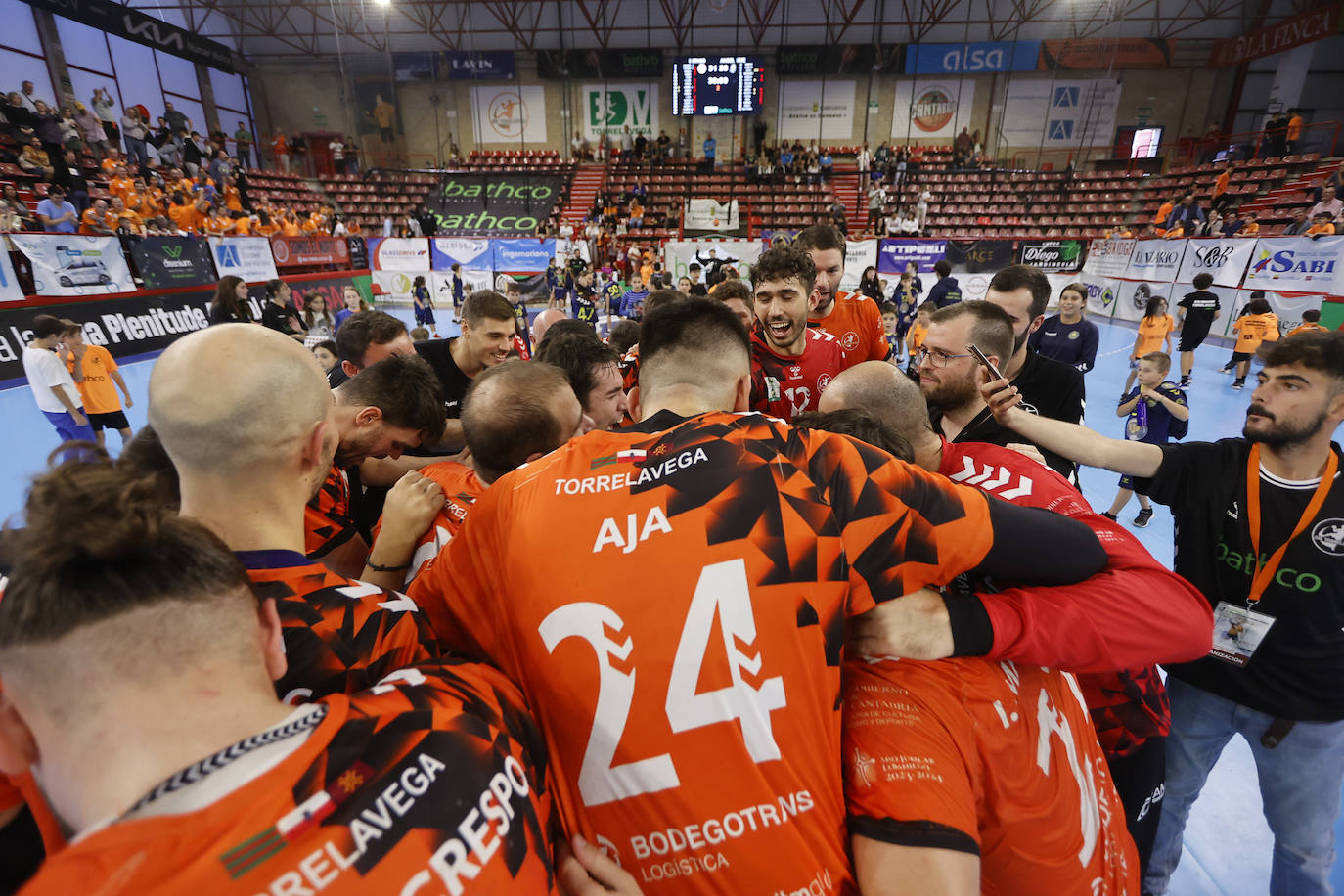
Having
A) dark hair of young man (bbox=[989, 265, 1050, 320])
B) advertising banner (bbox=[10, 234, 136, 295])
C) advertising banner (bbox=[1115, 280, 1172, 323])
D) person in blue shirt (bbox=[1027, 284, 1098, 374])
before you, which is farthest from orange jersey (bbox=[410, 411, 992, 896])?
advertising banner (bbox=[1115, 280, 1172, 323])

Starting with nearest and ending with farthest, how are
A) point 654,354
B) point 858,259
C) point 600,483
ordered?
point 600,483
point 654,354
point 858,259

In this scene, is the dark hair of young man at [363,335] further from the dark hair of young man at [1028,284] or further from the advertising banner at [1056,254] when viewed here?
the advertising banner at [1056,254]

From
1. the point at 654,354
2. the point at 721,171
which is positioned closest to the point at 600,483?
the point at 654,354

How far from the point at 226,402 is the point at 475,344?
8.42 ft

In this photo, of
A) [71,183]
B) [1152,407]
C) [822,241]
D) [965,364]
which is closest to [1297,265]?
[1152,407]

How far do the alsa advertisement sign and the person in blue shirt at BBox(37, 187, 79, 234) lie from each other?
24269 millimetres

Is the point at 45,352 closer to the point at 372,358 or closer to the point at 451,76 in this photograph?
the point at 372,358

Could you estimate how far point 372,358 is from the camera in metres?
3.74

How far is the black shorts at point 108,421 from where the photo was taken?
261 inches

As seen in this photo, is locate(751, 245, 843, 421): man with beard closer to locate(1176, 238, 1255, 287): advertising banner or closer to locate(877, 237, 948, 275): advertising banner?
locate(1176, 238, 1255, 287): advertising banner

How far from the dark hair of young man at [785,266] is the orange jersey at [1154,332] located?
25.0 ft

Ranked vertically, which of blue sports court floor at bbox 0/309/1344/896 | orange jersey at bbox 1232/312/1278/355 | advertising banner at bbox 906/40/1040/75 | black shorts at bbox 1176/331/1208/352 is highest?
advertising banner at bbox 906/40/1040/75

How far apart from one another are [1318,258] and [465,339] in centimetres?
1640

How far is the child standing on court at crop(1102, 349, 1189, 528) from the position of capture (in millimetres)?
5074
